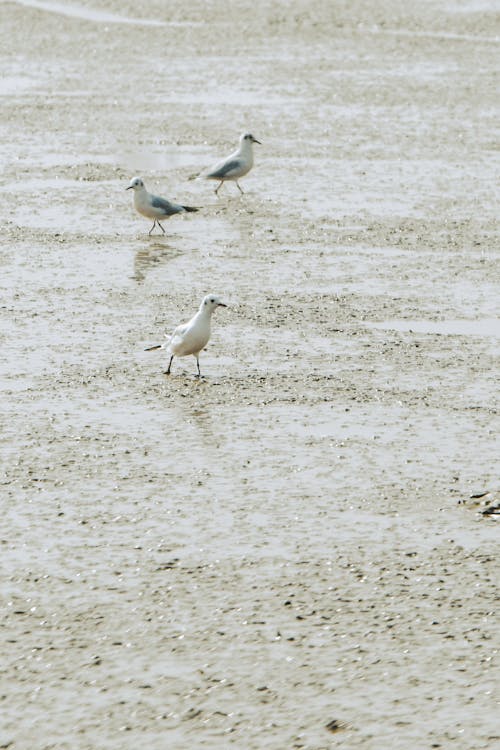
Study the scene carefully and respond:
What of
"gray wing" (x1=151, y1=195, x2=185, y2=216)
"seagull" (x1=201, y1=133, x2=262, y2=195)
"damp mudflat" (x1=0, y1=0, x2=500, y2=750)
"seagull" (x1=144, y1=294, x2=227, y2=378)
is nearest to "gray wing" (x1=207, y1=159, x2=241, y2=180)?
"seagull" (x1=201, y1=133, x2=262, y2=195)

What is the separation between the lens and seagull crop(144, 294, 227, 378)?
10.4 metres

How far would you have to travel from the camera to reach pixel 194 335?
10359 millimetres

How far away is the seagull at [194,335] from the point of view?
10.4 metres

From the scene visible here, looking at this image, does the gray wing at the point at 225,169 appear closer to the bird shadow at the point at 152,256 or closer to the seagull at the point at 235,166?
the seagull at the point at 235,166

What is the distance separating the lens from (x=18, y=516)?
319 inches

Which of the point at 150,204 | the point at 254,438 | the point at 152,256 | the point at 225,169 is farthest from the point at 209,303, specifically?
the point at 225,169

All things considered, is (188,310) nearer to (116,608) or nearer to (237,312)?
(237,312)

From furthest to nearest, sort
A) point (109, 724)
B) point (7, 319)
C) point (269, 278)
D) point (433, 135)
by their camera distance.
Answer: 1. point (433, 135)
2. point (269, 278)
3. point (7, 319)
4. point (109, 724)

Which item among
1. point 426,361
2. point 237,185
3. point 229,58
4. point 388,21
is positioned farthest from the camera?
point 388,21

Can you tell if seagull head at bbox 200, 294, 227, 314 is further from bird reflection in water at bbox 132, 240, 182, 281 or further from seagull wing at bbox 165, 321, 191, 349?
bird reflection in water at bbox 132, 240, 182, 281

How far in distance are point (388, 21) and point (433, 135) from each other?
34.2 ft

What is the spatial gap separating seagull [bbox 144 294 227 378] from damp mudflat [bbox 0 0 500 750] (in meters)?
0.20

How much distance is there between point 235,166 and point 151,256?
275cm

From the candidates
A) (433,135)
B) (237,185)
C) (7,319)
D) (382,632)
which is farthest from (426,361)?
(433,135)
